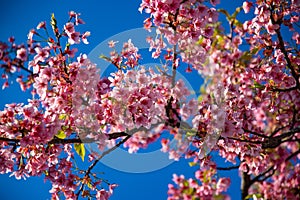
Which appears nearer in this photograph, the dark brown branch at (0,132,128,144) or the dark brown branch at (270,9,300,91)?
the dark brown branch at (0,132,128,144)

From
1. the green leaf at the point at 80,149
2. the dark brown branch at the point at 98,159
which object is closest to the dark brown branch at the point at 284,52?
the dark brown branch at the point at 98,159

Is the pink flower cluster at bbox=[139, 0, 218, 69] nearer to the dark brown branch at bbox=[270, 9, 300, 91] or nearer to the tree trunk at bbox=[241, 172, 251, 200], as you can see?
the dark brown branch at bbox=[270, 9, 300, 91]

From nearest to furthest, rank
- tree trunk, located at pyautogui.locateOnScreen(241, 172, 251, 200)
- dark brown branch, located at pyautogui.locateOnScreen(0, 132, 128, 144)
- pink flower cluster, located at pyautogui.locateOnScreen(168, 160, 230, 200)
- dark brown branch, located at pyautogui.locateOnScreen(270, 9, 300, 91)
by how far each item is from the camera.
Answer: pink flower cluster, located at pyautogui.locateOnScreen(168, 160, 230, 200)
dark brown branch, located at pyautogui.locateOnScreen(0, 132, 128, 144)
dark brown branch, located at pyautogui.locateOnScreen(270, 9, 300, 91)
tree trunk, located at pyautogui.locateOnScreen(241, 172, 251, 200)

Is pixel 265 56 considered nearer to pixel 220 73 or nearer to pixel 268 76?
pixel 268 76

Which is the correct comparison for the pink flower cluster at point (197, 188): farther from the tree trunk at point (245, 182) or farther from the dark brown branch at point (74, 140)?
the tree trunk at point (245, 182)

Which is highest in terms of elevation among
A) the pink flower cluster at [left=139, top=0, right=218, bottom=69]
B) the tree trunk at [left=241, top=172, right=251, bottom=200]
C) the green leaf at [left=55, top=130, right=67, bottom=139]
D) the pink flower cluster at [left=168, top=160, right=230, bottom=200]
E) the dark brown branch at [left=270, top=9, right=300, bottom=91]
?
the pink flower cluster at [left=139, top=0, right=218, bottom=69]

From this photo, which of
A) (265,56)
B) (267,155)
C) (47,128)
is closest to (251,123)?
(267,155)

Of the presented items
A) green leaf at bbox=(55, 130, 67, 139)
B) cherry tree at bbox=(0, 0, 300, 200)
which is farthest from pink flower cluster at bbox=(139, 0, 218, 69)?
green leaf at bbox=(55, 130, 67, 139)

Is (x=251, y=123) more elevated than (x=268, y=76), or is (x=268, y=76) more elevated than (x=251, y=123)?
(x=268, y=76)

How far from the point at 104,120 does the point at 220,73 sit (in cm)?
134

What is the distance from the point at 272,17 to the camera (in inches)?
176

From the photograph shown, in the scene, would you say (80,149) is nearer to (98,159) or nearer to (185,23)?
(98,159)

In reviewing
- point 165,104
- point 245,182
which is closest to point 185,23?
point 165,104

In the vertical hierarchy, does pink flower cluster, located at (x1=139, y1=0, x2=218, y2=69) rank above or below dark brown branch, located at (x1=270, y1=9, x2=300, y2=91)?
above
